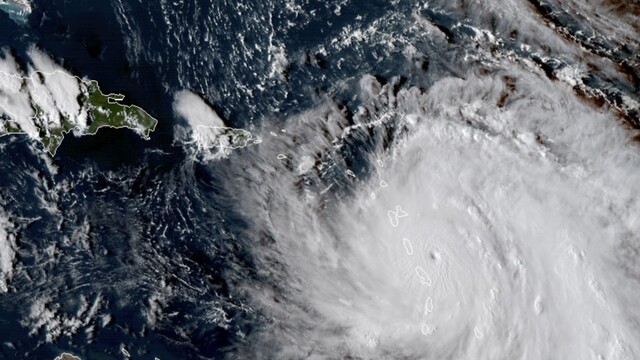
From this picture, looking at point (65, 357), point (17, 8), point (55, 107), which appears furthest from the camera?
point (65, 357)

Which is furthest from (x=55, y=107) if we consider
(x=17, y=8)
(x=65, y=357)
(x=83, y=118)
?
(x=65, y=357)

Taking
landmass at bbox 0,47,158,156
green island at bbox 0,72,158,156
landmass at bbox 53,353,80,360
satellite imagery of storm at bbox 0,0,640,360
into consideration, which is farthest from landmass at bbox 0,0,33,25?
landmass at bbox 53,353,80,360

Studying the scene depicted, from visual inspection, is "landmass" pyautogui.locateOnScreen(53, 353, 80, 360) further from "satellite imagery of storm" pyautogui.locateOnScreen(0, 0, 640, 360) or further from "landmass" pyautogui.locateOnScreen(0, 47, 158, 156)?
"landmass" pyautogui.locateOnScreen(0, 47, 158, 156)

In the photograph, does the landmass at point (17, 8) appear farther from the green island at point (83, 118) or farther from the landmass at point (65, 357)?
the landmass at point (65, 357)

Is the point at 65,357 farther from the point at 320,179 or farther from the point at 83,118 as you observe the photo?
the point at 320,179

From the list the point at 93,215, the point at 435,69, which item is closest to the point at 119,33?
the point at 93,215

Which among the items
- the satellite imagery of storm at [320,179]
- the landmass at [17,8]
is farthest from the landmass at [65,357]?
the landmass at [17,8]

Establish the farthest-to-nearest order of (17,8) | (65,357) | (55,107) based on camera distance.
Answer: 1. (65,357)
2. (55,107)
3. (17,8)
